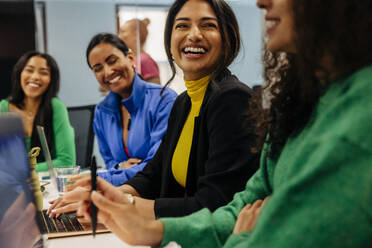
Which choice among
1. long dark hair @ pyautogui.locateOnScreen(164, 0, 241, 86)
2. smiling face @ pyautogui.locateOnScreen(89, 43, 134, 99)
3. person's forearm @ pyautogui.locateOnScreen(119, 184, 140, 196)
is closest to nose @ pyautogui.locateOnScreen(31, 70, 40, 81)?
smiling face @ pyautogui.locateOnScreen(89, 43, 134, 99)

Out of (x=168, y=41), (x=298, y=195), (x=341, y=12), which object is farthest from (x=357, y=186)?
(x=168, y=41)

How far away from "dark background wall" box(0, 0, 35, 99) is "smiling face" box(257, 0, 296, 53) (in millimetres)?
4381

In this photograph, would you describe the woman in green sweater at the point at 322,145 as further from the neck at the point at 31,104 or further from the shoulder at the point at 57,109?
the neck at the point at 31,104

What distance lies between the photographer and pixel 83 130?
2871mm

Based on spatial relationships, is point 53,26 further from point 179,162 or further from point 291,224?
point 291,224

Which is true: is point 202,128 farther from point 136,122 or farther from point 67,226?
point 136,122

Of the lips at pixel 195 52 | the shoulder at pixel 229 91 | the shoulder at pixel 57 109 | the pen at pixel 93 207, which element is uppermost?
the lips at pixel 195 52

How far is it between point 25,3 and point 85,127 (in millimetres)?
2579

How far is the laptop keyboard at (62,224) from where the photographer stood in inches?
44.8

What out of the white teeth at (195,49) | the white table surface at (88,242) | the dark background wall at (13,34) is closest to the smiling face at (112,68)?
the white teeth at (195,49)

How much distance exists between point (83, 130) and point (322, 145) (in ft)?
8.25

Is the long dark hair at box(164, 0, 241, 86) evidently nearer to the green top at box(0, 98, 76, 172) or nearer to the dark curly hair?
the dark curly hair

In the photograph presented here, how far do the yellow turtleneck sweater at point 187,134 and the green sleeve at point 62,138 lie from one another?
4.08 feet

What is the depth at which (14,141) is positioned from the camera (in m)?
0.54
